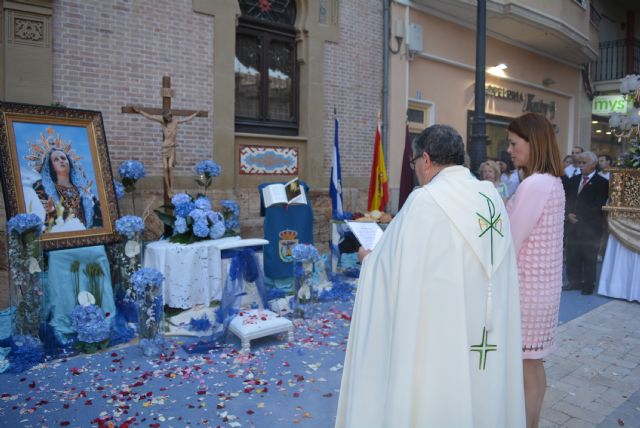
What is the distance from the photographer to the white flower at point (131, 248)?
5941 millimetres

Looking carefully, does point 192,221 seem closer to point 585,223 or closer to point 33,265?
point 33,265

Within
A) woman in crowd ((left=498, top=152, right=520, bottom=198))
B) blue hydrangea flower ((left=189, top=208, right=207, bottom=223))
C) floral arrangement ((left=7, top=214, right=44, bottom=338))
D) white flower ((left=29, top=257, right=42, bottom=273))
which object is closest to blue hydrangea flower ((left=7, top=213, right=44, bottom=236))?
floral arrangement ((left=7, top=214, right=44, bottom=338))

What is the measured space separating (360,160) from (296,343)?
20.5 ft

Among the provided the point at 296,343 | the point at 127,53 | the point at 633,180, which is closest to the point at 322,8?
the point at 127,53

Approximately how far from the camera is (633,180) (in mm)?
7621

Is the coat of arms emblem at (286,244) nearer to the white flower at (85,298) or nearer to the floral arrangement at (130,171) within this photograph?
the floral arrangement at (130,171)

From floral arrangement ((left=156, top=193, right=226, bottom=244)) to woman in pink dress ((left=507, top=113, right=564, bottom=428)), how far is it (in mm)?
4007

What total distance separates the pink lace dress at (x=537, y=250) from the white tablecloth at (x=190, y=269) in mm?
3672

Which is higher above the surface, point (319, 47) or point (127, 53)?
point (319, 47)

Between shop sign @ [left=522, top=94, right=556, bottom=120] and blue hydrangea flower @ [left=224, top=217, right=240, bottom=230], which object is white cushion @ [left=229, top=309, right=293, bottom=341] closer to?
blue hydrangea flower @ [left=224, top=217, right=240, bottom=230]

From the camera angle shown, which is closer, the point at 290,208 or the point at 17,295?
the point at 17,295

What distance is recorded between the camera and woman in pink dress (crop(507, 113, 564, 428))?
121 inches

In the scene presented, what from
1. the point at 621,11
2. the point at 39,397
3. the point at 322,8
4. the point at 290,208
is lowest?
the point at 39,397

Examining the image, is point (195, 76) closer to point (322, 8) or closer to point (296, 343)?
point (322, 8)
